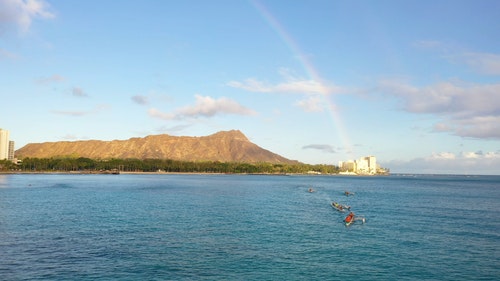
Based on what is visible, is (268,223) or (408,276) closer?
(408,276)

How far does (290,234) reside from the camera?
66312mm

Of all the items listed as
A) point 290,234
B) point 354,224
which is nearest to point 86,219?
point 290,234

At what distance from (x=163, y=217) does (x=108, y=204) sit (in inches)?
1245

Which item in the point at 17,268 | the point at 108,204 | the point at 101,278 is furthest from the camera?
the point at 108,204

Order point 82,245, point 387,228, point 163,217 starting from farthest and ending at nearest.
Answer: point 163,217 → point 387,228 → point 82,245

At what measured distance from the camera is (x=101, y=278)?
39844 millimetres

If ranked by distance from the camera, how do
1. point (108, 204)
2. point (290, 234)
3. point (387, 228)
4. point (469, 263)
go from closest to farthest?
point (469, 263) → point (290, 234) → point (387, 228) → point (108, 204)

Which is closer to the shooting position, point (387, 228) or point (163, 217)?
point (387, 228)

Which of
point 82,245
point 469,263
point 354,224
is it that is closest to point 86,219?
point 82,245

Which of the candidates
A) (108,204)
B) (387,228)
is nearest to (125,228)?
(108,204)

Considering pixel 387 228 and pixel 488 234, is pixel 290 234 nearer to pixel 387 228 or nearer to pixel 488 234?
pixel 387 228

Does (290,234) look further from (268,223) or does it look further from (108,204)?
(108,204)

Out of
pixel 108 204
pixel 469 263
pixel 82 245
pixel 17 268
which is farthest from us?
pixel 108 204

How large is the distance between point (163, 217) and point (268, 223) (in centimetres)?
2331
